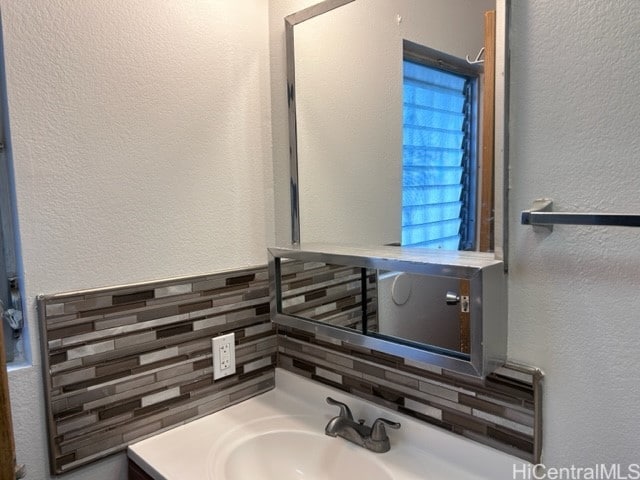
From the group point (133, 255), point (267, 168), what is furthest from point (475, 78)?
point (133, 255)

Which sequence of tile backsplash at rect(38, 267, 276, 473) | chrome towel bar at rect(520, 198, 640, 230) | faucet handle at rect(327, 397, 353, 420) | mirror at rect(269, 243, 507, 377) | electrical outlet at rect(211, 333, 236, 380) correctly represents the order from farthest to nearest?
electrical outlet at rect(211, 333, 236, 380), faucet handle at rect(327, 397, 353, 420), tile backsplash at rect(38, 267, 276, 473), mirror at rect(269, 243, 507, 377), chrome towel bar at rect(520, 198, 640, 230)

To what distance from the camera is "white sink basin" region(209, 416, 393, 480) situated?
3.43 feet

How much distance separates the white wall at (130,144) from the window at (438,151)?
1.41 feet

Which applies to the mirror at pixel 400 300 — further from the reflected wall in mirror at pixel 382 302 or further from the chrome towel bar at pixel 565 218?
the chrome towel bar at pixel 565 218

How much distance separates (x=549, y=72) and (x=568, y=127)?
0.34 feet

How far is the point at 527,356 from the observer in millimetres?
873

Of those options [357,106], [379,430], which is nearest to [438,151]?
[357,106]

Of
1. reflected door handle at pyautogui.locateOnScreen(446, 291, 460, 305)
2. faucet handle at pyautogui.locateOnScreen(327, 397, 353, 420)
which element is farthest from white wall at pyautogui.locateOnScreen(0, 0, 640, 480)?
faucet handle at pyautogui.locateOnScreen(327, 397, 353, 420)

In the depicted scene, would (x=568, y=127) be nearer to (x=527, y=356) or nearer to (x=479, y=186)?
(x=479, y=186)

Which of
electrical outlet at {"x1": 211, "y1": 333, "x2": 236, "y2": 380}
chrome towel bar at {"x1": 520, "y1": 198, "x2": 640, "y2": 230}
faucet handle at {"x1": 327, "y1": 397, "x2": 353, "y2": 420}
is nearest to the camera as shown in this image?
chrome towel bar at {"x1": 520, "y1": 198, "x2": 640, "y2": 230}

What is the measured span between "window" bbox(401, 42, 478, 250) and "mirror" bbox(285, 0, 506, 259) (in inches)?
0.6

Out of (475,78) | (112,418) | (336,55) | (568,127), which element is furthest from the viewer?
(336,55)

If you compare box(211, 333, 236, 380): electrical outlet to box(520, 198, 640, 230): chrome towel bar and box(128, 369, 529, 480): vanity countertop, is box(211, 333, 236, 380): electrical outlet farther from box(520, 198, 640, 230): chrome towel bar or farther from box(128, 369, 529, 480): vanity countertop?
box(520, 198, 640, 230): chrome towel bar

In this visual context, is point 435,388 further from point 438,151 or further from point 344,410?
point 438,151
